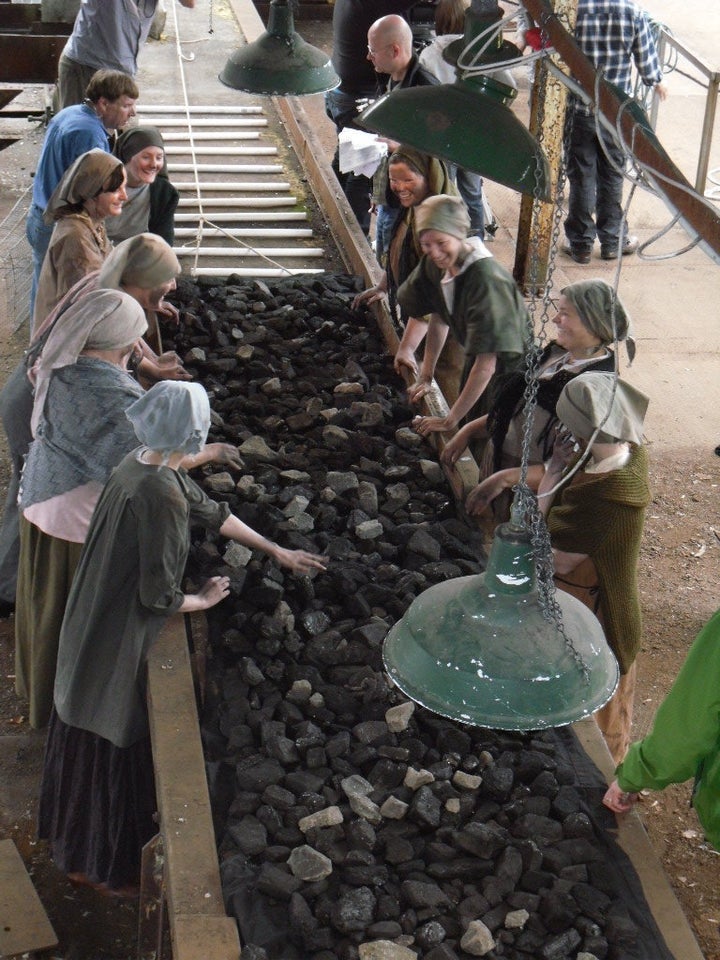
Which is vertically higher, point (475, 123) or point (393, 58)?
point (475, 123)

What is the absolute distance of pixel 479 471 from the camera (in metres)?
5.00

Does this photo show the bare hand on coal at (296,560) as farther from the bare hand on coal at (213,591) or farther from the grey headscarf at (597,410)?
the grey headscarf at (597,410)

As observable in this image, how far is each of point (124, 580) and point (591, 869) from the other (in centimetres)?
165

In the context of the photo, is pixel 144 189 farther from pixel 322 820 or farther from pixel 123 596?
pixel 322 820

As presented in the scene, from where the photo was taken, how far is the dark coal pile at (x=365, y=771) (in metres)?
3.10

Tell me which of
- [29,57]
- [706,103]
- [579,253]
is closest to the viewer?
[706,103]

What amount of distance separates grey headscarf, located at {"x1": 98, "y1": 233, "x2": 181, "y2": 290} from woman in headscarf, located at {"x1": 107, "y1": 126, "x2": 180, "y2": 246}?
4.08 ft

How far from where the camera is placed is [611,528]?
395cm

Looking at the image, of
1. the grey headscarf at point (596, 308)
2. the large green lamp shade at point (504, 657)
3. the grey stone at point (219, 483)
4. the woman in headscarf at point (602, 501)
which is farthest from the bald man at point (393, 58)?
the large green lamp shade at point (504, 657)

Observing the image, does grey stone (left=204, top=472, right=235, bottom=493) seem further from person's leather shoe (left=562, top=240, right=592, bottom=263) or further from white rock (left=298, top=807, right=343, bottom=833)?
person's leather shoe (left=562, top=240, right=592, bottom=263)

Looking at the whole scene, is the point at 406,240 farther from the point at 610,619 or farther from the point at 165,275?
the point at 610,619

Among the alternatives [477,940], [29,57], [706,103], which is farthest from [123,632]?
[29,57]

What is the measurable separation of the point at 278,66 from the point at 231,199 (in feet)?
7.42

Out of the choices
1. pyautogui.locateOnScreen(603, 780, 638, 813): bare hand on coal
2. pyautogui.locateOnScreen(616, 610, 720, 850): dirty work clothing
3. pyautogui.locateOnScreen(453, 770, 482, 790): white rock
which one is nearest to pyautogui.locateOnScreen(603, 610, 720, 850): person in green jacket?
pyautogui.locateOnScreen(616, 610, 720, 850): dirty work clothing
